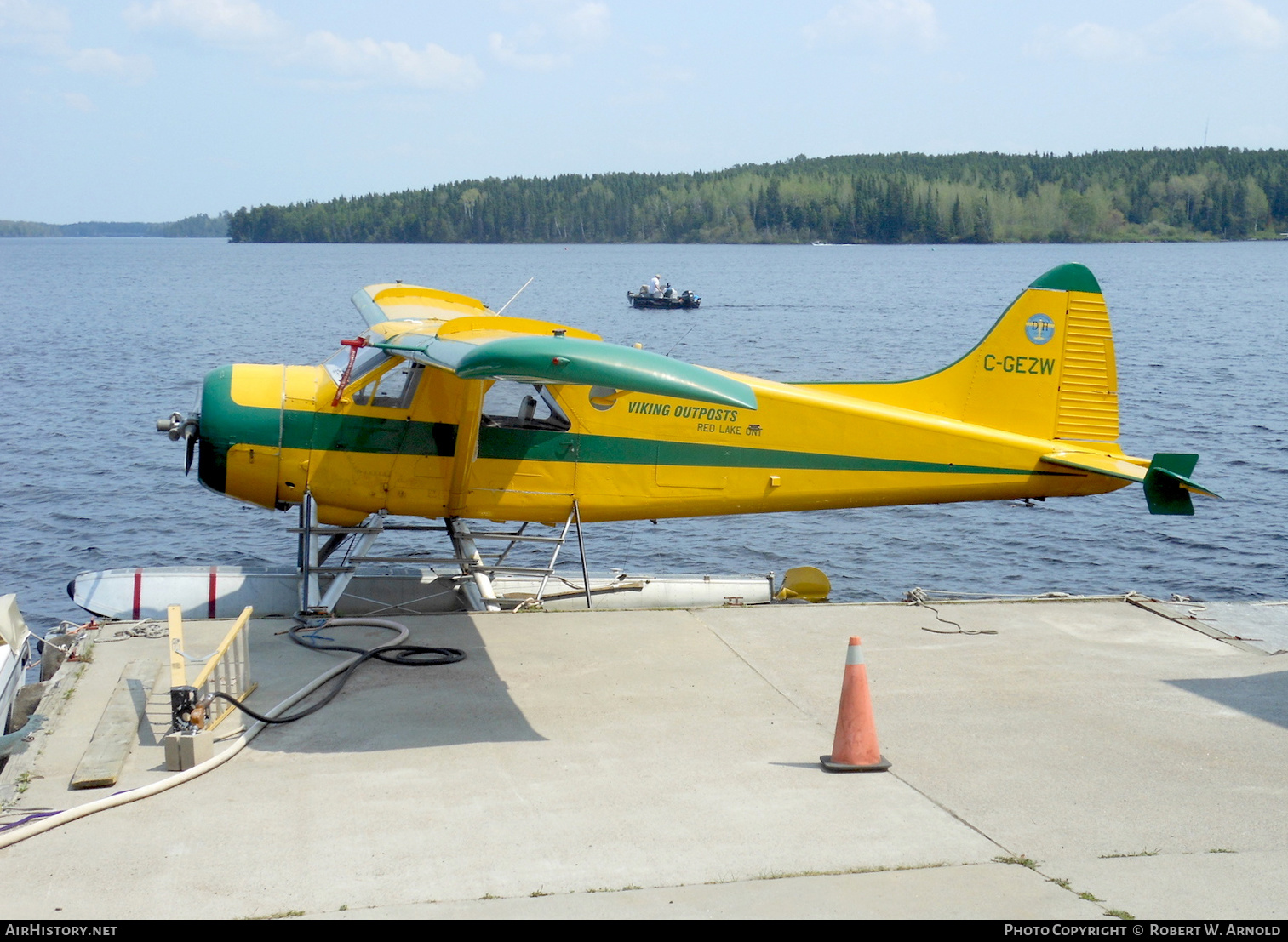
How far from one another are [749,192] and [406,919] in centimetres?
19035

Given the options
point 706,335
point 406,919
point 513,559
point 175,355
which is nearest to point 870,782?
point 406,919

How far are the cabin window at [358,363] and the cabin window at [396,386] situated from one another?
67 mm

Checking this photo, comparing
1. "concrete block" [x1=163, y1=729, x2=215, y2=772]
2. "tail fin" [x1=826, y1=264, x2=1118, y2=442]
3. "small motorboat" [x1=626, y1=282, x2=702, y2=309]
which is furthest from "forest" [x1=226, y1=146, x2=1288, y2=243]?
"concrete block" [x1=163, y1=729, x2=215, y2=772]

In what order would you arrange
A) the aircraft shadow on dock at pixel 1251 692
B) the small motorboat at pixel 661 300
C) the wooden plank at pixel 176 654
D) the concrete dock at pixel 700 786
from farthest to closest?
the small motorboat at pixel 661 300
the aircraft shadow on dock at pixel 1251 692
the wooden plank at pixel 176 654
the concrete dock at pixel 700 786

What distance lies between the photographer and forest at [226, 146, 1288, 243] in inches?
6698

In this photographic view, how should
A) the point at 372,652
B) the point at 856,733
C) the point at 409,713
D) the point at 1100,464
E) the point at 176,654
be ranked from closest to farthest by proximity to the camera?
the point at 856,733
the point at 176,654
the point at 409,713
the point at 372,652
the point at 1100,464

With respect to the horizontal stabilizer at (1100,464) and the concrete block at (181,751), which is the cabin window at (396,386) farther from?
the horizontal stabilizer at (1100,464)

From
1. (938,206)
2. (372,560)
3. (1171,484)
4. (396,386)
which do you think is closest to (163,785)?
(372,560)

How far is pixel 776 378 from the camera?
33188mm

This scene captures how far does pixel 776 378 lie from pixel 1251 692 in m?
26.5

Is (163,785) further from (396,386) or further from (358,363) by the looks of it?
(358,363)

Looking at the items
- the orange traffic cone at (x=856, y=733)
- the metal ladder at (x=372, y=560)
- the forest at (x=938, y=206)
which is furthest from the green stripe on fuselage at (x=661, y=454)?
the forest at (x=938, y=206)

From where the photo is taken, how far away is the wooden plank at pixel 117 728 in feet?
18.1

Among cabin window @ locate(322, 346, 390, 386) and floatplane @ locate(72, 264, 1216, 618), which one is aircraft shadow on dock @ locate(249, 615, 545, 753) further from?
cabin window @ locate(322, 346, 390, 386)
